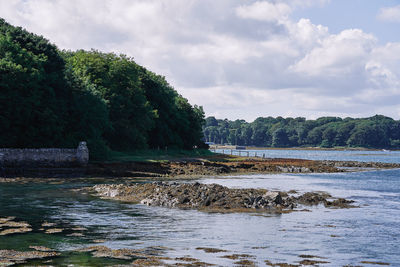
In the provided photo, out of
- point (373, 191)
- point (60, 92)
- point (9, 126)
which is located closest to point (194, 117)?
point (60, 92)

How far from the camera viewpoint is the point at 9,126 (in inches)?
2158

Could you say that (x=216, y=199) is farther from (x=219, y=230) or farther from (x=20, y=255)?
(x=20, y=255)

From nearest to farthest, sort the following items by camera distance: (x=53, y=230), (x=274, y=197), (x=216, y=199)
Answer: (x=53, y=230) → (x=274, y=197) → (x=216, y=199)

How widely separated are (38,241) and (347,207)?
20747 millimetres

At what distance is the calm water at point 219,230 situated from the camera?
1850 centimetres

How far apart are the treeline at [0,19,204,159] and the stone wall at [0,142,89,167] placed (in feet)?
6.29

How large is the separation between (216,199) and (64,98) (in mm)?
37208

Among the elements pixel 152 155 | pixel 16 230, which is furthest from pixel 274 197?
pixel 152 155

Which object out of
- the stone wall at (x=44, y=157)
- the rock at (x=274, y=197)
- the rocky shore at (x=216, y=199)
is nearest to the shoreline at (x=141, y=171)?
the stone wall at (x=44, y=157)

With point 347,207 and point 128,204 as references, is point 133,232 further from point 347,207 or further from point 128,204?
point 347,207

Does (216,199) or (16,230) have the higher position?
(216,199)

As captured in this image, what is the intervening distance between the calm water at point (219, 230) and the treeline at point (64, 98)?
23.3 meters

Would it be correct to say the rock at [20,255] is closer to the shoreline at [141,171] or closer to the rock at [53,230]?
the rock at [53,230]

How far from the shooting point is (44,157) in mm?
55812
